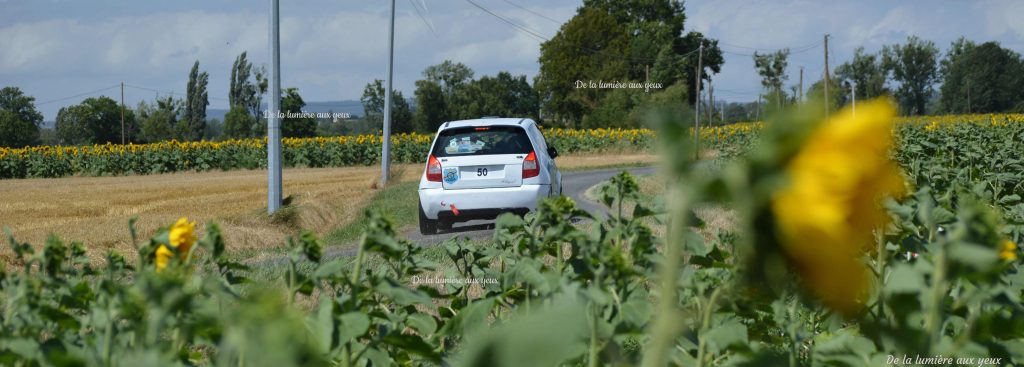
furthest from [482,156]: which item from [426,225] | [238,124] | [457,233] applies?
[238,124]

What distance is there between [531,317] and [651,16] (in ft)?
250

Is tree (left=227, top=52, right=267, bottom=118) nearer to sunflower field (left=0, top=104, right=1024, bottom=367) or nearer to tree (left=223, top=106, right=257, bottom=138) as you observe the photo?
tree (left=223, top=106, right=257, bottom=138)

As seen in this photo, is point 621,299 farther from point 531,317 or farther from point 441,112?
point 441,112

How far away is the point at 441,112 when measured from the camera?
66.5 meters

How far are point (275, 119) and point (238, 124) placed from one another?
4031cm

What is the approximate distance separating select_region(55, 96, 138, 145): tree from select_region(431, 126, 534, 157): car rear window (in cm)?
5801

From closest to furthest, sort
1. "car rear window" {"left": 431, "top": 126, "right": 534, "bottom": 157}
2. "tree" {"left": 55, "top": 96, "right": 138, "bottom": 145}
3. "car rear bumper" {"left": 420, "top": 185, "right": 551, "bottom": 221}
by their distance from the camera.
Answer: "car rear bumper" {"left": 420, "top": 185, "right": 551, "bottom": 221}
"car rear window" {"left": 431, "top": 126, "right": 534, "bottom": 157}
"tree" {"left": 55, "top": 96, "right": 138, "bottom": 145}

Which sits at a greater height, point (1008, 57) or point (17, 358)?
point (1008, 57)

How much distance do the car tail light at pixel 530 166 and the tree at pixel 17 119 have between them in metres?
51.8

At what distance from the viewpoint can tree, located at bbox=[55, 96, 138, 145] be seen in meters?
63.2

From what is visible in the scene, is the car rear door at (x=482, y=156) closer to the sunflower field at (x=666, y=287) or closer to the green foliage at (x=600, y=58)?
the sunflower field at (x=666, y=287)

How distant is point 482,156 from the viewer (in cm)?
1056

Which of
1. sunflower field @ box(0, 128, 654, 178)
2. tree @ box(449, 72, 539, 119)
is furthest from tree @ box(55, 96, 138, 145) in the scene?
sunflower field @ box(0, 128, 654, 178)

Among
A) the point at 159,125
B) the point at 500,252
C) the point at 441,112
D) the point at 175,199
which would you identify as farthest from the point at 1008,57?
the point at 500,252
